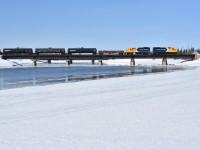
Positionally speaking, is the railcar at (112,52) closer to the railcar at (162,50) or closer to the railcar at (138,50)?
the railcar at (138,50)

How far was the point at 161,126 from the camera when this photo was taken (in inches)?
421

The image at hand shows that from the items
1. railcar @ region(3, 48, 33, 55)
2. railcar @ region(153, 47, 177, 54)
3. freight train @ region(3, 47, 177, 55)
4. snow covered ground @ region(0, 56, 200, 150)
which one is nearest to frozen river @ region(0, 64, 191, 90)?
snow covered ground @ region(0, 56, 200, 150)

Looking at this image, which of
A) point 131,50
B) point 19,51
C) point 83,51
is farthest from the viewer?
point 131,50

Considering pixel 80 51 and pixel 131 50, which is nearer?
pixel 80 51

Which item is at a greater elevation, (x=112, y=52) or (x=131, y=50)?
(x=131, y=50)

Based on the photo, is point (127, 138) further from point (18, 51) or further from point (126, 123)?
point (18, 51)

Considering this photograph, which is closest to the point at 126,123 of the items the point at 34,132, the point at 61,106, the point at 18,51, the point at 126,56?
the point at 34,132

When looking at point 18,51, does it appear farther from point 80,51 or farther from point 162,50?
point 162,50

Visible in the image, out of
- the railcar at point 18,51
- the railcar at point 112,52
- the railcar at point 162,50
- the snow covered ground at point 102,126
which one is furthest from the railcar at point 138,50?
the snow covered ground at point 102,126

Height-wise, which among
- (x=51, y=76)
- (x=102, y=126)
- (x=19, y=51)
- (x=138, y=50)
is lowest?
(x=51, y=76)

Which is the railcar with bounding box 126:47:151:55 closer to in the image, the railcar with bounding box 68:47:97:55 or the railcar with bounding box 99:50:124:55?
the railcar with bounding box 99:50:124:55

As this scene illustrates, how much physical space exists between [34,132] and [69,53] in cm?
13972

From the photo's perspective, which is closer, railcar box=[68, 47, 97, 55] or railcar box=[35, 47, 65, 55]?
railcar box=[68, 47, 97, 55]

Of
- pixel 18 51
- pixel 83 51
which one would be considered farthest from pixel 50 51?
pixel 83 51
